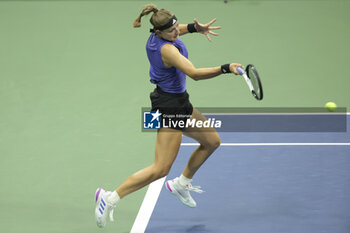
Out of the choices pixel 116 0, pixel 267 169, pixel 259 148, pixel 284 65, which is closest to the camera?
pixel 267 169

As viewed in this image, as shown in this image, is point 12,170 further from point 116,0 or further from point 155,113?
point 116,0

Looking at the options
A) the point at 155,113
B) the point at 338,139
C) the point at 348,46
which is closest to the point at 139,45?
the point at 348,46

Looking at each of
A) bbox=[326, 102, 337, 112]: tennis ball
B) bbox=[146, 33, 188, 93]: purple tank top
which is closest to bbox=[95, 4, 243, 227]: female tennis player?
bbox=[146, 33, 188, 93]: purple tank top

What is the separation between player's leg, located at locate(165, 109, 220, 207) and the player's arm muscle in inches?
29.0

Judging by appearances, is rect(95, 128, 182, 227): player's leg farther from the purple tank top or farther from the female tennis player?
the purple tank top

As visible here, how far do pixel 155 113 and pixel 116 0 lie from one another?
8252 mm

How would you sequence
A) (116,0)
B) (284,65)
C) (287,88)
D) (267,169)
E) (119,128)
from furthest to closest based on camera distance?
(116,0) → (284,65) → (287,88) → (119,128) → (267,169)

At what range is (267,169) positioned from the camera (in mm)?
7402

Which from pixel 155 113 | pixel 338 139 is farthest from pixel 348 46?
pixel 155 113

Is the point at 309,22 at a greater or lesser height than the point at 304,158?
greater

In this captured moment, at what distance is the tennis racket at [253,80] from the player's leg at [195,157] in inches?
31.7

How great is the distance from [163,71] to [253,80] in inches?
34.7

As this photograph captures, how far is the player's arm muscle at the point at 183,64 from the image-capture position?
5477 mm

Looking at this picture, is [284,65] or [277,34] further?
[277,34]
